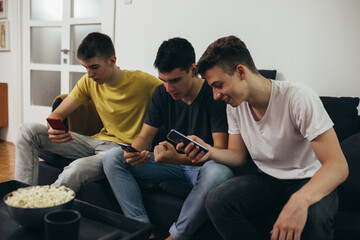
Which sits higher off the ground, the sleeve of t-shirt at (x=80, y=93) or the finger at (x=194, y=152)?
the sleeve of t-shirt at (x=80, y=93)

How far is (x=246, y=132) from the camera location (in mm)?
1279

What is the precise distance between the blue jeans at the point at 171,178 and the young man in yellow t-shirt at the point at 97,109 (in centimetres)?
30

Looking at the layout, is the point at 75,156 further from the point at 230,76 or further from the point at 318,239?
the point at 318,239

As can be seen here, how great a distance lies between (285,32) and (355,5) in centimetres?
42

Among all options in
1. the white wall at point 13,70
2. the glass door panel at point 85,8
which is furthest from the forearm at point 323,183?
the white wall at point 13,70

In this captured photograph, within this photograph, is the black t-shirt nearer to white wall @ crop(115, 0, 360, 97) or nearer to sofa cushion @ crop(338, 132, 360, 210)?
sofa cushion @ crop(338, 132, 360, 210)

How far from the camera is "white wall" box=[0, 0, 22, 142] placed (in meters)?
3.64

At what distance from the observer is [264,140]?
3.99 ft

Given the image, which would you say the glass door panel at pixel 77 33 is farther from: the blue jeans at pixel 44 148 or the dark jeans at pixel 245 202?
the dark jeans at pixel 245 202

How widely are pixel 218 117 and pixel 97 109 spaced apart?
2.62ft

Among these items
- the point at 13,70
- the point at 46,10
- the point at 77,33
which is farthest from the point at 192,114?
the point at 13,70

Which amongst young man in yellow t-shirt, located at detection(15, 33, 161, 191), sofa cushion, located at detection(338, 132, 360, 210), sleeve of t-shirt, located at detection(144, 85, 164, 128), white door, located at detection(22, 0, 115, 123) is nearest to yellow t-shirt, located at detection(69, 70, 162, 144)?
young man in yellow t-shirt, located at detection(15, 33, 161, 191)

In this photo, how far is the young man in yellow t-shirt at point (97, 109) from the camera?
1688 millimetres

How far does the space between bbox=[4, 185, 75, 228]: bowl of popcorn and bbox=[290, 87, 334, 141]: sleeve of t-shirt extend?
0.78 m
